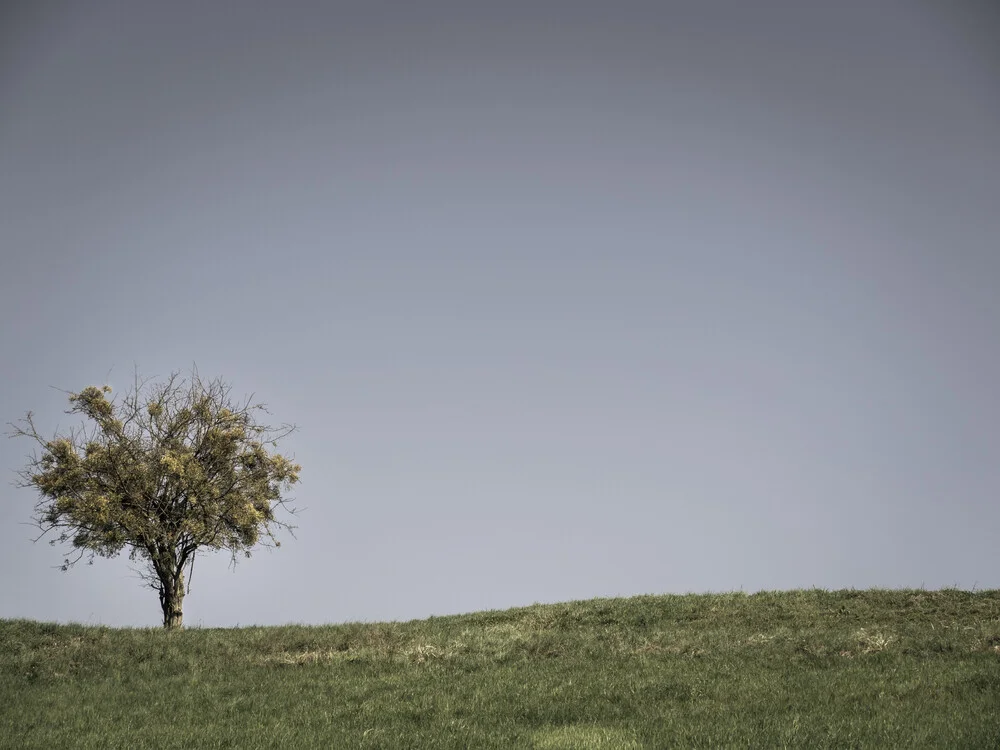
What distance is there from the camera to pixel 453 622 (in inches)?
1184

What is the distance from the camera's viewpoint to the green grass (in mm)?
13984

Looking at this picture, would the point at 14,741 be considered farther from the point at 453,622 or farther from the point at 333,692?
the point at 453,622

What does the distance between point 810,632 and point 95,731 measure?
1809cm

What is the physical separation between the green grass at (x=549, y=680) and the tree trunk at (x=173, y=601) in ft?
21.2

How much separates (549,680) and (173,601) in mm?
22370

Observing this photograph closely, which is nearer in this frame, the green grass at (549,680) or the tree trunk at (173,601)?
the green grass at (549,680)

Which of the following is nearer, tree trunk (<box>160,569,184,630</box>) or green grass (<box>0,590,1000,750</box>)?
green grass (<box>0,590,1000,750</box>)

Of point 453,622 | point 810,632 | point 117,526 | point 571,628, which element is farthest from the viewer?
point 117,526

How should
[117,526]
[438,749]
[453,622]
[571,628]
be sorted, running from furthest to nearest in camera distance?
[117,526] < [453,622] < [571,628] < [438,749]

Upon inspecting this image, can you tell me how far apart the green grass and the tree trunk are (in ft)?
21.2

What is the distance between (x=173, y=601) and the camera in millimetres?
34312

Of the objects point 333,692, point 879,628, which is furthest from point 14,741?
point 879,628

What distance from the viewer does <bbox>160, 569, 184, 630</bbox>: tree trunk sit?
113ft

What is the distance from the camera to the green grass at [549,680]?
13984 millimetres
